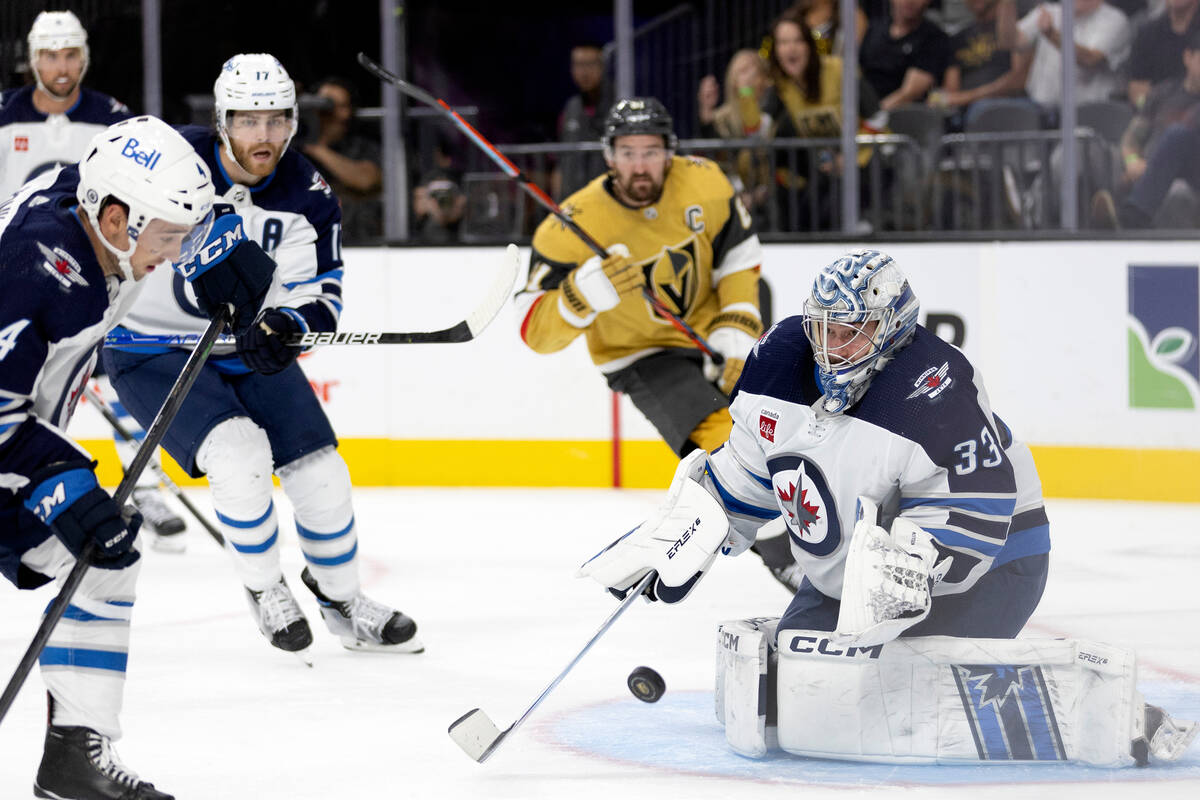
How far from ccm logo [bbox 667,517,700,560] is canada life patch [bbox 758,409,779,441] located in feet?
0.57

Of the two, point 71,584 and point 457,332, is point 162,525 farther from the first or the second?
point 71,584

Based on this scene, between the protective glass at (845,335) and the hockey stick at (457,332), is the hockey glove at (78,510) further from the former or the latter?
the protective glass at (845,335)

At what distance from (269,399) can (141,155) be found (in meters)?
1.12

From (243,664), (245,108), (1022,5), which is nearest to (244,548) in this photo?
(243,664)

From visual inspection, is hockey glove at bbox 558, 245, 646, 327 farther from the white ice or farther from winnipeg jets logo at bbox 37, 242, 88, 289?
winnipeg jets logo at bbox 37, 242, 88, 289

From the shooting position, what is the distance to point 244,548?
3.30m

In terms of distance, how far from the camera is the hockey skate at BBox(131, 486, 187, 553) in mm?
4824

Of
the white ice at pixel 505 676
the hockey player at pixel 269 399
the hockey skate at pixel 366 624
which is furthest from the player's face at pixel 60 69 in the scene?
the hockey skate at pixel 366 624

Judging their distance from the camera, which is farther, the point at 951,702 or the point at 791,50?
the point at 791,50

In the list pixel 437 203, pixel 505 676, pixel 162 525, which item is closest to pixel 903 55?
pixel 437 203

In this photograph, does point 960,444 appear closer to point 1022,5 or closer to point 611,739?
point 611,739

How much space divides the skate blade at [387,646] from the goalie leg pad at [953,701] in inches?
44.4

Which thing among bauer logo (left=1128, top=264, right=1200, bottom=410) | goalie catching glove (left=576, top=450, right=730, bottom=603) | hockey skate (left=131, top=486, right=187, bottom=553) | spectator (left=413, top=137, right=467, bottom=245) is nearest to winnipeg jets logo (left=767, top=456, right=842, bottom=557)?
goalie catching glove (left=576, top=450, right=730, bottom=603)

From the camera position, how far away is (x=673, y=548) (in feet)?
8.45
